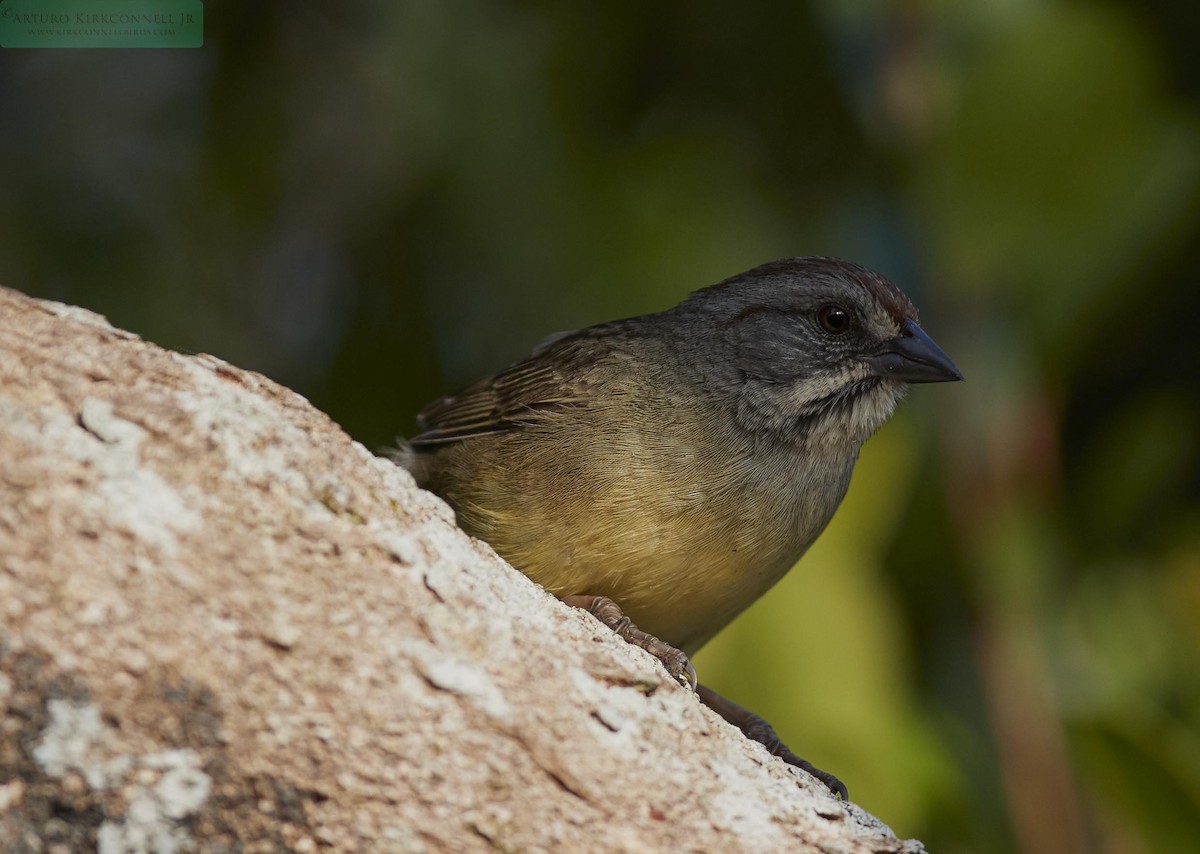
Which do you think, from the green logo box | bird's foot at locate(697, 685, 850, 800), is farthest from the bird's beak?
the green logo box

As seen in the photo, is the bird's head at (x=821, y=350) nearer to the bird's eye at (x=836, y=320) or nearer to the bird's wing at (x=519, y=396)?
the bird's eye at (x=836, y=320)

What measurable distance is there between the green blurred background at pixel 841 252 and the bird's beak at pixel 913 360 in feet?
1.31

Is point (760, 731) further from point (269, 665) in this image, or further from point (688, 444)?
point (269, 665)

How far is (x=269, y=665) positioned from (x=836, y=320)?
265 cm

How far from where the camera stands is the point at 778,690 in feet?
14.7

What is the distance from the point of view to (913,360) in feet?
14.4

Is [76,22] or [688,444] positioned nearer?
[688,444]

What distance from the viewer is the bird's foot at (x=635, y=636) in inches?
142

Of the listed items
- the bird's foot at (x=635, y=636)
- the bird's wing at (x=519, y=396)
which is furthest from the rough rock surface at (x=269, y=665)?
the bird's wing at (x=519, y=396)

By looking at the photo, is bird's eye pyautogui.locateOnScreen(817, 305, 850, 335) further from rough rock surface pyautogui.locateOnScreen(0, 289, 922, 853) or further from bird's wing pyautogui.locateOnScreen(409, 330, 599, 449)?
rough rock surface pyautogui.locateOnScreen(0, 289, 922, 853)

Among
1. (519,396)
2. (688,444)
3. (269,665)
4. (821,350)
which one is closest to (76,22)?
(519,396)

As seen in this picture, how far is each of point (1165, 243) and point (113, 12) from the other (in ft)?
12.2

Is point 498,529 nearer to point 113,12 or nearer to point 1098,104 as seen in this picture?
point 113,12

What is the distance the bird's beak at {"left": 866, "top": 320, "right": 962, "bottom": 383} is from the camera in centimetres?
434
